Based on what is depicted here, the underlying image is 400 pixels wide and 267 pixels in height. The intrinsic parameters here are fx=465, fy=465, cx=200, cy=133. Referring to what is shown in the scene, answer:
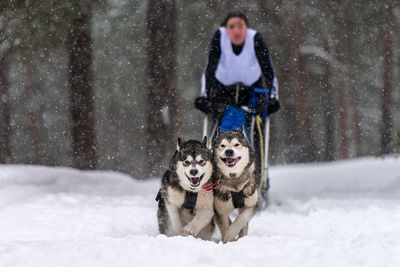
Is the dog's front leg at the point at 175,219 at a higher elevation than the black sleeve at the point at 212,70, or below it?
below

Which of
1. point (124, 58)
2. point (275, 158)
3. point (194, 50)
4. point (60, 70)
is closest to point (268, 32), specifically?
point (194, 50)

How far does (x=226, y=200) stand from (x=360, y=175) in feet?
18.4

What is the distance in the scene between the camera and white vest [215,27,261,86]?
5187 millimetres

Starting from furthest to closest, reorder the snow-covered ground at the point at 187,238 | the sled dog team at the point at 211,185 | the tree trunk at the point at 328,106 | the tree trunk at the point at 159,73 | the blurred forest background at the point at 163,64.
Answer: the tree trunk at the point at 328,106, the tree trunk at the point at 159,73, the blurred forest background at the point at 163,64, the sled dog team at the point at 211,185, the snow-covered ground at the point at 187,238

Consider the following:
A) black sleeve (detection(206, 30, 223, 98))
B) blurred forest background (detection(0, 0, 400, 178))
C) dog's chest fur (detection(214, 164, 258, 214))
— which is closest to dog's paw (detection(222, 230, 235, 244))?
dog's chest fur (detection(214, 164, 258, 214))

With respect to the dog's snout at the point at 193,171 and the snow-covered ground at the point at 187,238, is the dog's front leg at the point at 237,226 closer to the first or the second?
the snow-covered ground at the point at 187,238

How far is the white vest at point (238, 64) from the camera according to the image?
204 inches

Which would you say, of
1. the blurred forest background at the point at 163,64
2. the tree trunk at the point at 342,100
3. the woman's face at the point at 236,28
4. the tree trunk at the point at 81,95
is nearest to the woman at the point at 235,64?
the woman's face at the point at 236,28

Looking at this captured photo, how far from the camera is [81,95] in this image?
10.0 metres

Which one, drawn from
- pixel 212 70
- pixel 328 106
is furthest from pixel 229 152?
pixel 328 106

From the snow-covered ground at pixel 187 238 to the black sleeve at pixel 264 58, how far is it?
169cm

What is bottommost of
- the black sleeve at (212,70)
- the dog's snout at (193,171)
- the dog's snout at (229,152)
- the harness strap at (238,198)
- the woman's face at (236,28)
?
the harness strap at (238,198)

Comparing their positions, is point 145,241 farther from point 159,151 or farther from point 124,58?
point 124,58

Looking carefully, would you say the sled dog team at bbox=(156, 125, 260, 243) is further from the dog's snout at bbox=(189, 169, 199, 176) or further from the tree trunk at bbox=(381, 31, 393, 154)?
the tree trunk at bbox=(381, 31, 393, 154)
